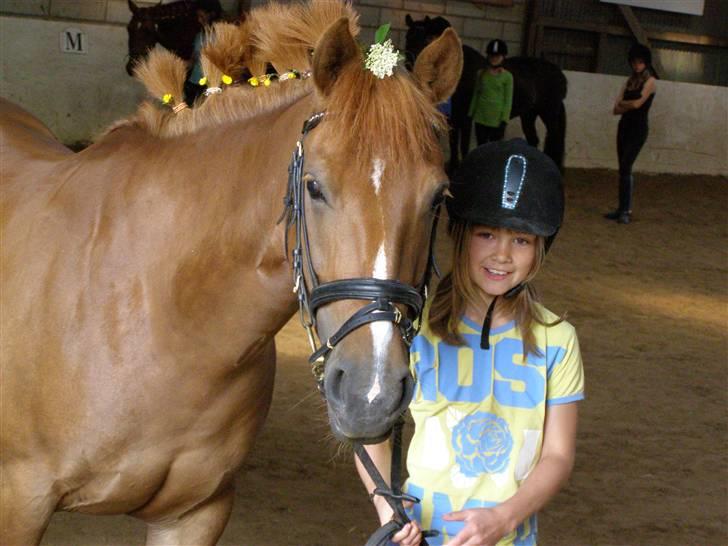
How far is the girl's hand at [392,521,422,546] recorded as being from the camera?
189 centimetres

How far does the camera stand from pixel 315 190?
1.84 m

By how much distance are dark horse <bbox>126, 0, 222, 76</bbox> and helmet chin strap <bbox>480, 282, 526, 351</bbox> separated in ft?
25.6

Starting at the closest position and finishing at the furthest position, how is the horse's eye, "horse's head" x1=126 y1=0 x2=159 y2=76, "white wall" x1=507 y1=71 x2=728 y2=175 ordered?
the horse's eye → "horse's head" x1=126 y1=0 x2=159 y2=76 → "white wall" x1=507 y1=71 x2=728 y2=175

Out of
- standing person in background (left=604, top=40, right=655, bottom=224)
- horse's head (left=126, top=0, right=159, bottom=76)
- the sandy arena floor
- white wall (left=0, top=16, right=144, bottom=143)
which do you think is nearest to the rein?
the sandy arena floor

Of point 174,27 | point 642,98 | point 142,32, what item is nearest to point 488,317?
point 174,27

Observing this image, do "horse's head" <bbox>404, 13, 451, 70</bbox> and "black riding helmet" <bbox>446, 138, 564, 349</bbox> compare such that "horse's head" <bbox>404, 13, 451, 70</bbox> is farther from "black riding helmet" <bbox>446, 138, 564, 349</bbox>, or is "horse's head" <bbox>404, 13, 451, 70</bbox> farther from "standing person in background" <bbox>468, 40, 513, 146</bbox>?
"black riding helmet" <bbox>446, 138, 564, 349</bbox>

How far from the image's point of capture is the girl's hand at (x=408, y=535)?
1.89 m

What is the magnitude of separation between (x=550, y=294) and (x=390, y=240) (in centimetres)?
586

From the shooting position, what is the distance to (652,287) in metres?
8.17

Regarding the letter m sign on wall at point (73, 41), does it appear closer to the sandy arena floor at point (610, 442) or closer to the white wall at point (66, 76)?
the white wall at point (66, 76)

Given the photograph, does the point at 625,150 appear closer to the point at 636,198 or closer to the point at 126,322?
the point at 636,198

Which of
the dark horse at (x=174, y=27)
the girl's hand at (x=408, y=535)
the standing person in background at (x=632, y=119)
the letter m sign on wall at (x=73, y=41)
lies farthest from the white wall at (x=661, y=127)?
the girl's hand at (x=408, y=535)

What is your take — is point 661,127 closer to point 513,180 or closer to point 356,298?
point 513,180

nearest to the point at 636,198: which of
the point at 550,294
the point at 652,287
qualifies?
the point at 652,287
